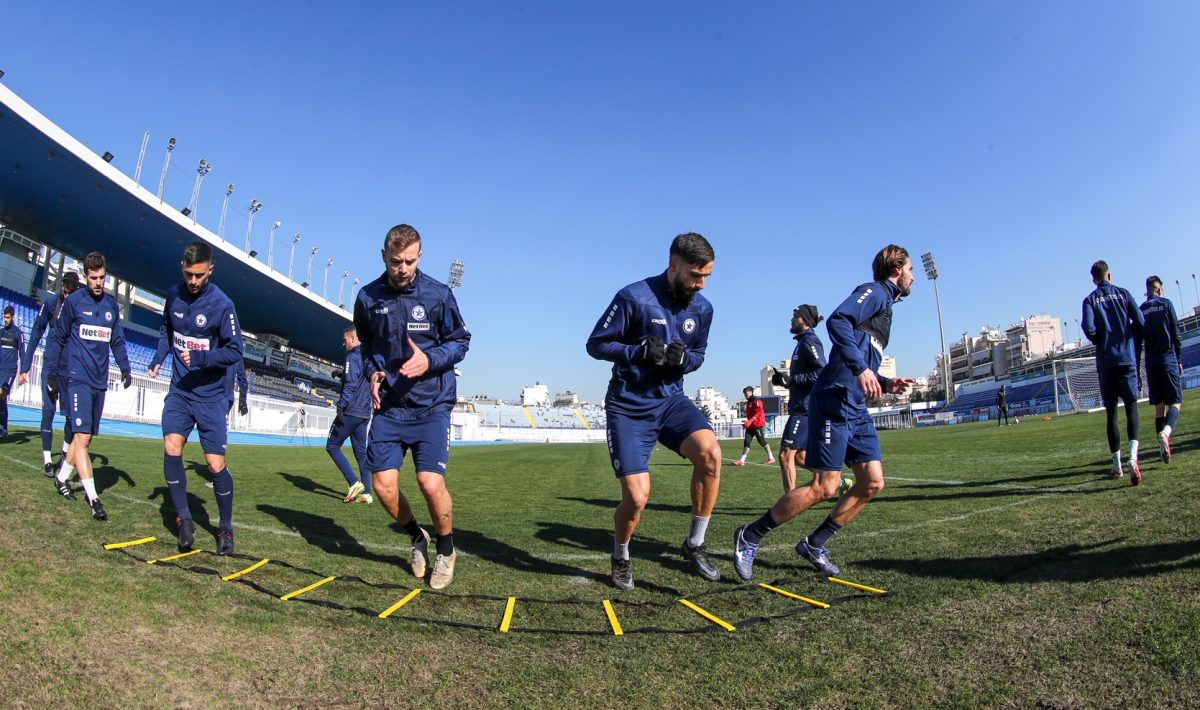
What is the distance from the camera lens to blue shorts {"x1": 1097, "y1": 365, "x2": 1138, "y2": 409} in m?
6.46

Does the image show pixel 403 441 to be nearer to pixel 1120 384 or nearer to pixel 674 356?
pixel 674 356

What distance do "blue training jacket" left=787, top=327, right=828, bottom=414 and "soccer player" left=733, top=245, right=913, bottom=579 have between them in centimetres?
206

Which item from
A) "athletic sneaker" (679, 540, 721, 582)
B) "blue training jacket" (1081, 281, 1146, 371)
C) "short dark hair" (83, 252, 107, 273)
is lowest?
"athletic sneaker" (679, 540, 721, 582)

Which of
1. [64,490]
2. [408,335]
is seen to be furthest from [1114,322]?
[64,490]

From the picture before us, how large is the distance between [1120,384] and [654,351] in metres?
5.74

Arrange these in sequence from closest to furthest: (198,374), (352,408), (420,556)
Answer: (420,556)
(198,374)
(352,408)

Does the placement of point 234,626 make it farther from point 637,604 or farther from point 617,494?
point 617,494

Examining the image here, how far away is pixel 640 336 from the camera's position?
4117mm

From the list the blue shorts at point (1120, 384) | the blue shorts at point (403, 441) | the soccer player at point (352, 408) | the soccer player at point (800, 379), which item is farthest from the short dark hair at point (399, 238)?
the blue shorts at point (1120, 384)

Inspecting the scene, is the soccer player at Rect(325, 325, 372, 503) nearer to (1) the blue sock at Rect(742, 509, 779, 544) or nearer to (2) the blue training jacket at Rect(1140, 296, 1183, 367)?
(1) the blue sock at Rect(742, 509, 779, 544)

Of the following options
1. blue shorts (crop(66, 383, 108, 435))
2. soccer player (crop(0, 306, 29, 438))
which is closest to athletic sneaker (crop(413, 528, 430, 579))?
blue shorts (crop(66, 383, 108, 435))

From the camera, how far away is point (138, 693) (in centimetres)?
212

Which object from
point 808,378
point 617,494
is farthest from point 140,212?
point 808,378

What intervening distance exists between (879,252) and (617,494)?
5.45 meters
